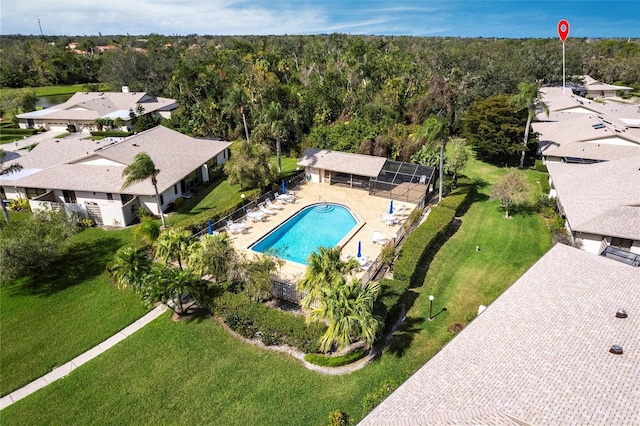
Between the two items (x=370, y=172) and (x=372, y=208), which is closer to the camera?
(x=372, y=208)

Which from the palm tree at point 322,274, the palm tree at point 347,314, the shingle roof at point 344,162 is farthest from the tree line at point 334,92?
the palm tree at point 347,314

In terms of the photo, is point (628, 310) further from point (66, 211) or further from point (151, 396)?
point (66, 211)

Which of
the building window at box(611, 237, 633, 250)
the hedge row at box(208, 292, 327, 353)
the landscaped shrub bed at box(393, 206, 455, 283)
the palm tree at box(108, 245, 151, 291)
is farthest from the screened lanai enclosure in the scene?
the palm tree at box(108, 245, 151, 291)

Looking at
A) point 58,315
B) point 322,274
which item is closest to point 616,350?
point 322,274

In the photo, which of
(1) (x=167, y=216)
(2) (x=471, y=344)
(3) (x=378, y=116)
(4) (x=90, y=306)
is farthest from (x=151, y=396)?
(3) (x=378, y=116)

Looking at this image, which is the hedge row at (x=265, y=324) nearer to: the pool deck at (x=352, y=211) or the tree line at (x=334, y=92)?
the pool deck at (x=352, y=211)

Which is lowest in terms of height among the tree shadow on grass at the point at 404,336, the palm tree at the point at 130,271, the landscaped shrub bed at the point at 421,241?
the tree shadow on grass at the point at 404,336
